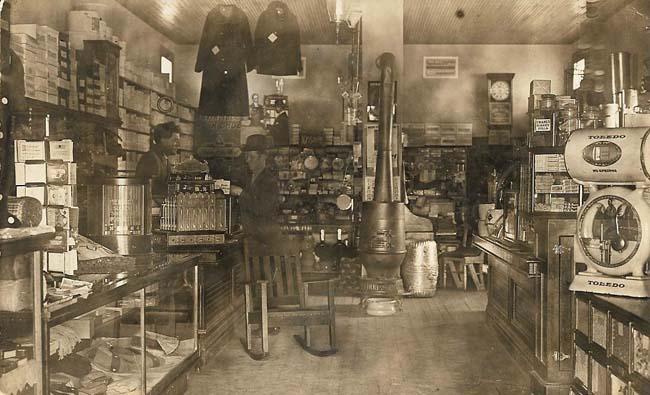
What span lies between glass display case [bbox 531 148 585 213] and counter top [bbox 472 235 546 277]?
25 cm

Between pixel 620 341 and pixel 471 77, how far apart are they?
1.30 m

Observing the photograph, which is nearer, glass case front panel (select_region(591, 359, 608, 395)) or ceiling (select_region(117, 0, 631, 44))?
glass case front panel (select_region(591, 359, 608, 395))

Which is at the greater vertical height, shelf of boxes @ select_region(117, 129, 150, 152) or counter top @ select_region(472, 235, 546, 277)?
shelf of boxes @ select_region(117, 129, 150, 152)

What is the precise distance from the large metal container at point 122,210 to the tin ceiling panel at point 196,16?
742 millimetres

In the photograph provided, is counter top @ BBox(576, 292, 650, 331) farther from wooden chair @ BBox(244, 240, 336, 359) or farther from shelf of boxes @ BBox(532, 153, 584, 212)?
wooden chair @ BBox(244, 240, 336, 359)

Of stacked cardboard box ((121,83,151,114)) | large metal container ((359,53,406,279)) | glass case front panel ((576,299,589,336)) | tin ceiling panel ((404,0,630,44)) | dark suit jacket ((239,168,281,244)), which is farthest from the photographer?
stacked cardboard box ((121,83,151,114))

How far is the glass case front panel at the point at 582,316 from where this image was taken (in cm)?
226

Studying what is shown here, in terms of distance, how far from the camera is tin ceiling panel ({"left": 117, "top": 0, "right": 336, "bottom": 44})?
2803 millimetres

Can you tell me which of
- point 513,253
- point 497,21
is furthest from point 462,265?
point 497,21

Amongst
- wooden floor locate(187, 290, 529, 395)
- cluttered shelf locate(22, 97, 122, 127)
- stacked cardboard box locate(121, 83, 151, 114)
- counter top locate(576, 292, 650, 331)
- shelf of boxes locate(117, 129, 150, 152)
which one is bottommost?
wooden floor locate(187, 290, 529, 395)

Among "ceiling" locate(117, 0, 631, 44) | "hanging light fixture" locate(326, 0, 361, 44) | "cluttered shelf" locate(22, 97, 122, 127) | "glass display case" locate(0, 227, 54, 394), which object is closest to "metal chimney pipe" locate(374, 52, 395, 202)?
"ceiling" locate(117, 0, 631, 44)

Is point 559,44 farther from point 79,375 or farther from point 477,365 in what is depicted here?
point 79,375

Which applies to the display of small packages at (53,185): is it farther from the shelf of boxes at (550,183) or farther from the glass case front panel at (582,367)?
the shelf of boxes at (550,183)

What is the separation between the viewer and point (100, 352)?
2410 millimetres
